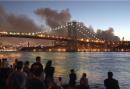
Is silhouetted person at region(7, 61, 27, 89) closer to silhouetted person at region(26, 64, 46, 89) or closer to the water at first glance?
silhouetted person at region(26, 64, 46, 89)

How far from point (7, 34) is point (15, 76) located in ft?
276

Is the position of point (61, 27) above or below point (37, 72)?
above

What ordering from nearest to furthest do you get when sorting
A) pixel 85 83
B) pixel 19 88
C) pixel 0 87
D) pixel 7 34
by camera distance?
pixel 19 88, pixel 0 87, pixel 85 83, pixel 7 34

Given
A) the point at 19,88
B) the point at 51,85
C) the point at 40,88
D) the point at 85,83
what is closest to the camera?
the point at 40,88

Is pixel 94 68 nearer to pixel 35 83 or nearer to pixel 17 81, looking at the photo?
pixel 17 81

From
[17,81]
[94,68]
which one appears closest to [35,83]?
[17,81]

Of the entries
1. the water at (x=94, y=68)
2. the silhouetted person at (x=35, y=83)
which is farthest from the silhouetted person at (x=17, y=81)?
the water at (x=94, y=68)

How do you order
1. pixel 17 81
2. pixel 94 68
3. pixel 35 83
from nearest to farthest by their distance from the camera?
pixel 35 83
pixel 17 81
pixel 94 68

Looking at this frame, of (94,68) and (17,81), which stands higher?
(17,81)

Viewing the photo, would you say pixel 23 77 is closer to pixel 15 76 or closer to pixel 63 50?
pixel 15 76

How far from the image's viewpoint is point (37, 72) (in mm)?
6176

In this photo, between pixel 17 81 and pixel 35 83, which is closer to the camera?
pixel 35 83

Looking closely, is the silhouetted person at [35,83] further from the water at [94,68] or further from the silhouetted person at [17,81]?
the water at [94,68]

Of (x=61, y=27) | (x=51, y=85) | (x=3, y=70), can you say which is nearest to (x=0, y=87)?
(x=3, y=70)
